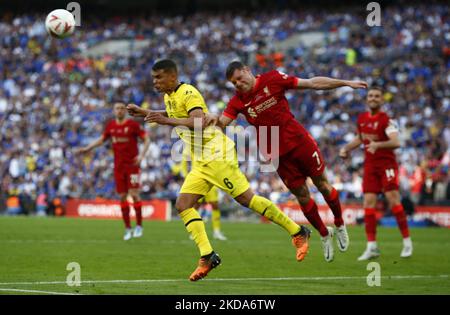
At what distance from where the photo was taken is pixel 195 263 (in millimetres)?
14273

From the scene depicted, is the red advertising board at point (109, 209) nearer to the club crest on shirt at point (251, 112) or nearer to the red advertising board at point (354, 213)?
the red advertising board at point (354, 213)

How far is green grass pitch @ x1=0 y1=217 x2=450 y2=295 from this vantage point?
10703 millimetres

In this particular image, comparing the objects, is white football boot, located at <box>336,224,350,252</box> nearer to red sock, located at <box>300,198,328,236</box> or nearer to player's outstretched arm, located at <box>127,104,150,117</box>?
red sock, located at <box>300,198,328,236</box>

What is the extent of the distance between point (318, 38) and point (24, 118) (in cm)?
1536

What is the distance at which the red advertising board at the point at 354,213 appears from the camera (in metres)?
29.3

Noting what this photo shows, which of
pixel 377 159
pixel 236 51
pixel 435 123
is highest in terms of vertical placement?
pixel 236 51

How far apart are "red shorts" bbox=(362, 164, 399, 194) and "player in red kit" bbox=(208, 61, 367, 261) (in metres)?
2.84

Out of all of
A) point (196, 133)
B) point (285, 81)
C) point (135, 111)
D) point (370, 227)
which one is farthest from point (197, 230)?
point (370, 227)

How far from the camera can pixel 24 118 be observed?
43.5 meters

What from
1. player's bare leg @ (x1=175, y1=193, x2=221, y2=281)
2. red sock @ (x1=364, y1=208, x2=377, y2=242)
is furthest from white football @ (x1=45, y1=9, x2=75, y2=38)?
red sock @ (x1=364, y1=208, x2=377, y2=242)

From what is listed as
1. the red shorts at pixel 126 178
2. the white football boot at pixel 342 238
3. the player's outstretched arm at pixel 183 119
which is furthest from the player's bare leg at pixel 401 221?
the red shorts at pixel 126 178

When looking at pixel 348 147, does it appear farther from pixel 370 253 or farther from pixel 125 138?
pixel 125 138
